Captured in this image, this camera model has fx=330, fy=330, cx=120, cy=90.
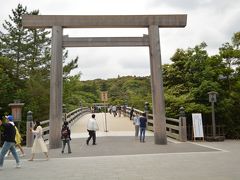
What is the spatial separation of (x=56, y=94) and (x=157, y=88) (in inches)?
198

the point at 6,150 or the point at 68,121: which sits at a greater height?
the point at 68,121

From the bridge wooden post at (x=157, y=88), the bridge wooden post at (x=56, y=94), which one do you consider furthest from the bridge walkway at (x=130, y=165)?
the bridge wooden post at (x=157, y=88)

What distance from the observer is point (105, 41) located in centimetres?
1689

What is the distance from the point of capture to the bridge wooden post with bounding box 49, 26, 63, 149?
16.0 m

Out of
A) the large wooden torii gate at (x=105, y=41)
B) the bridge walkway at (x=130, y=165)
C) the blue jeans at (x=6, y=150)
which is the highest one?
the large wooden torii gate at (x=105, y=41)

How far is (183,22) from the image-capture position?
56.5 feet

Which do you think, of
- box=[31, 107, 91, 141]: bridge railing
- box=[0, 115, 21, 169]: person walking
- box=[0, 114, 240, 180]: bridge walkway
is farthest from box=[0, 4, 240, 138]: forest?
box=[0, 115, 21, 169]: person walking

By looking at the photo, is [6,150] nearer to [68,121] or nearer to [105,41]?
[105,41]

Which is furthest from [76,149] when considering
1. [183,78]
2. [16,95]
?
[16,95]

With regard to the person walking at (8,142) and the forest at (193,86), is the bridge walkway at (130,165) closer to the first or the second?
the person walking at (8,142)

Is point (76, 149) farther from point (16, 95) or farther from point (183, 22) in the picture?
point (16, 95)

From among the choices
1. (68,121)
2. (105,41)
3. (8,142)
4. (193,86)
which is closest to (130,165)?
(8,142)

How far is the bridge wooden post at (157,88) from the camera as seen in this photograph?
1659 cm

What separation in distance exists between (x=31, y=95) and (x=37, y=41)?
9114 mm
